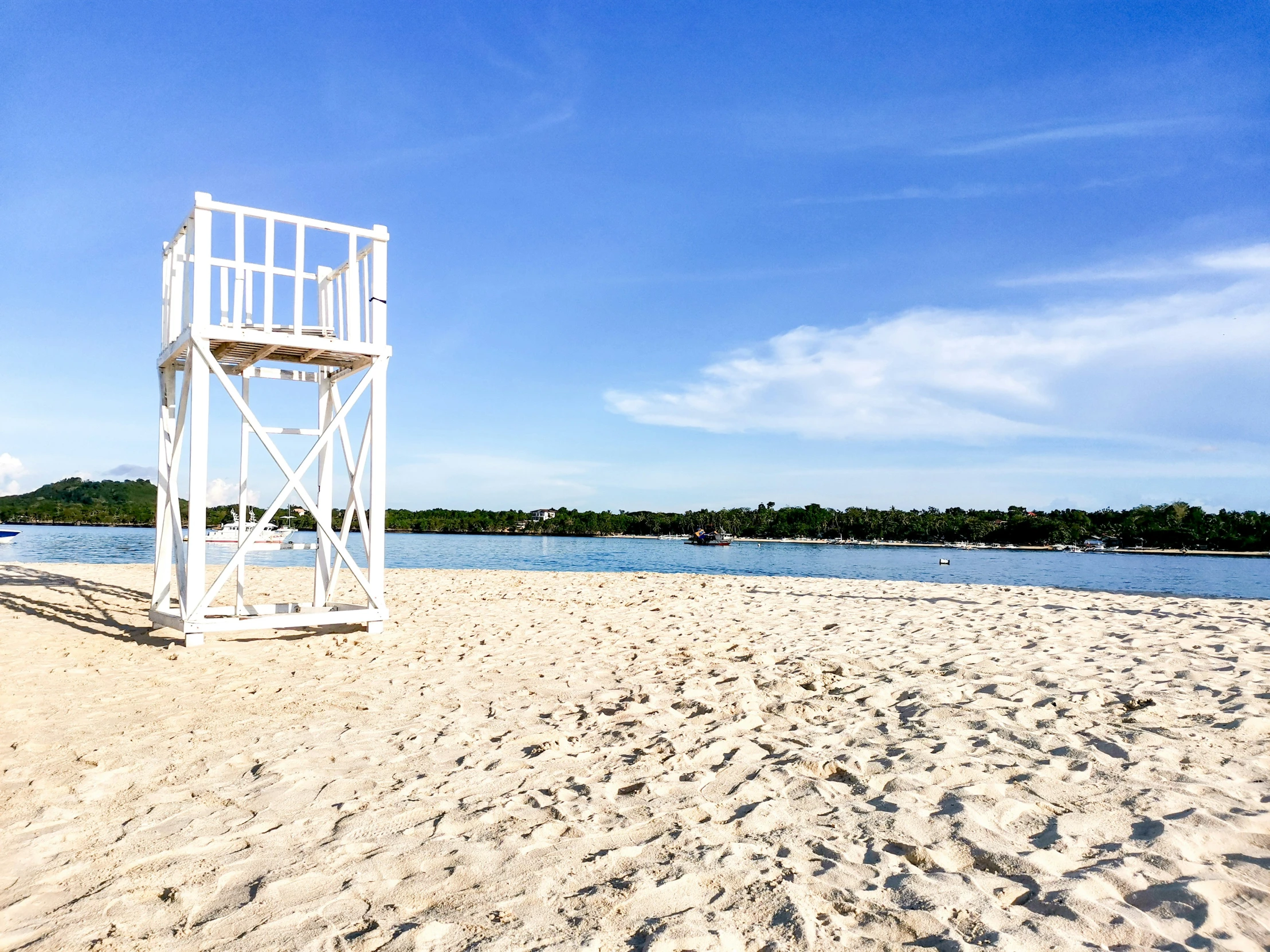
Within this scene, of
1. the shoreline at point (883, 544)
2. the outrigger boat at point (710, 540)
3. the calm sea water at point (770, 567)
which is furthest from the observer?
the shoreline at point (883, 544)

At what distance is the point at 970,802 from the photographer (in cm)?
348

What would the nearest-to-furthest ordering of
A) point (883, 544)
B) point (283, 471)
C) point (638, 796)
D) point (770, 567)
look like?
point (638, 796) < point (283, 471) < point (770, 567) < point (883, 544)

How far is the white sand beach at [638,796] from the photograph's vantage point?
8.25 feet

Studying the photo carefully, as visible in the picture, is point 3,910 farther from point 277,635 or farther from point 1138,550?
point 1138,550

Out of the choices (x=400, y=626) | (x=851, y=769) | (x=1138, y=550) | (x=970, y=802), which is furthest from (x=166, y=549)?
(x=1138, y=550)

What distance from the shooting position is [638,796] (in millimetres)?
3648

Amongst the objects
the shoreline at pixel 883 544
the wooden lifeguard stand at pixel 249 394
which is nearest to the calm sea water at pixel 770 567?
the wooden lifeguard stand at pixel 249 394

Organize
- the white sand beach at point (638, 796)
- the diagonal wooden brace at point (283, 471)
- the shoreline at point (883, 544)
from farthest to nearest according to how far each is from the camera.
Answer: the shoreline at point (883, 544) < the diagonal wooden brace at point (283, 471) < the white sand beach at point (638, 796)

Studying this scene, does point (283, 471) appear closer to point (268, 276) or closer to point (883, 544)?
point (268, 276)

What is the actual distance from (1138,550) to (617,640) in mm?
150605

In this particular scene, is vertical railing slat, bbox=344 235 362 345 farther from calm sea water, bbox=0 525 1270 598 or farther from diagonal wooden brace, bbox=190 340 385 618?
calm sea water, bbox=0 525 1270 598

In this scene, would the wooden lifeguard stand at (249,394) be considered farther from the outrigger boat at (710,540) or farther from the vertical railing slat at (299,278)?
the outrigger boat at (710,540)

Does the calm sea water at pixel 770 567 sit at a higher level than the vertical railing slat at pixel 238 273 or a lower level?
lower

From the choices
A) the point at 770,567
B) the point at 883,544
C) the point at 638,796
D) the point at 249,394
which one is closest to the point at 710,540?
the point at 883,544
